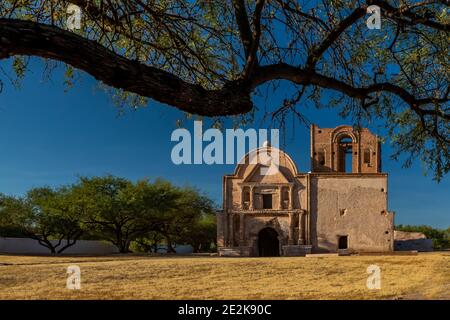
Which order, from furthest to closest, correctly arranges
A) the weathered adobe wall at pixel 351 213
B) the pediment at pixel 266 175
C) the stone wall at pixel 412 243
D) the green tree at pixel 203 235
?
the green tree at pixel 203 235 < the stone wall at pixel 412 243 < the pediment at pixel 266 175 < the weathered adobe wall at pixel 351 213

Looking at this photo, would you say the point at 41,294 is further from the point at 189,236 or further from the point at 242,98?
the point at 189,236

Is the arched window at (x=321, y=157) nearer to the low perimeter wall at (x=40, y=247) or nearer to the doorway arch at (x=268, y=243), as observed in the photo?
the doorway arch at (x=268, y=243)

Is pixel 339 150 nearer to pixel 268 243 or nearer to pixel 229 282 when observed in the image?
pixel 268 243

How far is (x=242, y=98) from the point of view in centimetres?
528

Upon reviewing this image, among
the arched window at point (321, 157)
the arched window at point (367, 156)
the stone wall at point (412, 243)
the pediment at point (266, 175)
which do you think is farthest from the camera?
the stone wall at point (412, 243)

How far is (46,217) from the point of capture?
3934 cm

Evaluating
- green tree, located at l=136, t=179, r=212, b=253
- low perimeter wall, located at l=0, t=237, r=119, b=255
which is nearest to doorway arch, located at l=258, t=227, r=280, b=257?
green tree, located at l=136, t=179, r=212, b=253

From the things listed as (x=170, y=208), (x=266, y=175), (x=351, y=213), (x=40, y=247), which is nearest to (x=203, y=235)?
(x=170, y=208)

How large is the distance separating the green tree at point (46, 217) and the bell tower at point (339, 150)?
18.8m

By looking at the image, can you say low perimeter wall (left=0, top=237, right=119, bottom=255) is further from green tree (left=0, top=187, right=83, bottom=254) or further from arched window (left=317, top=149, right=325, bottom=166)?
arched window (left=317, top=149, right=325, bottom=166)

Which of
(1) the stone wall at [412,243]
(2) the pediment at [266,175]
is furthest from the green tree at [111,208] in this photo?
(1) the stone wall at [412,243]

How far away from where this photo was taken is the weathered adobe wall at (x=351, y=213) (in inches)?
1405

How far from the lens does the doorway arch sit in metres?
37.8
